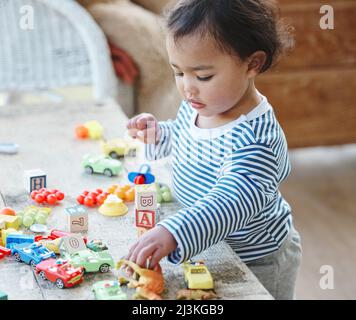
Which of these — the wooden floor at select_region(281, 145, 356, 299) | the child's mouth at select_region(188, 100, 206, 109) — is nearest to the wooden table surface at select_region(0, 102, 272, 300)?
the child's mouth at select_region(188, 100, 206, 109)

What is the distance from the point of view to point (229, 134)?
3.44ft

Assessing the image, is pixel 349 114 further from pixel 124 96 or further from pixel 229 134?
pixel 229 134

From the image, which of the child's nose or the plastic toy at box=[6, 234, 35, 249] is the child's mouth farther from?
the plastic toy at box=[6, 234, 35, 249]

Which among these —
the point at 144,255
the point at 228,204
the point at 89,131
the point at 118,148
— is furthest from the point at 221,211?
the point at 89,131

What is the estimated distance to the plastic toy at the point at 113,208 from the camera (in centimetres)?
112

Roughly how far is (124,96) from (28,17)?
404 millimetres

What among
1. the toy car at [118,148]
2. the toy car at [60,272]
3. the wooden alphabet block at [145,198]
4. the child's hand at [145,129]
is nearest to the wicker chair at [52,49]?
the toy car at [118,148]

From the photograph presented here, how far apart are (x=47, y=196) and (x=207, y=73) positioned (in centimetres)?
33

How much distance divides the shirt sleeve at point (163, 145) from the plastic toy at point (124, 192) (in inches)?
3.3

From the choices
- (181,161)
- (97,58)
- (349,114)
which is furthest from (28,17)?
(349,114)

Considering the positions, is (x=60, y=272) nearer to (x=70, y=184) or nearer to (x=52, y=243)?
(x=52, y=243)

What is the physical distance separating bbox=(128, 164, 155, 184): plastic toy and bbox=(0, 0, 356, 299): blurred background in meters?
0.46

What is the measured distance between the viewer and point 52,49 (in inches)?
72.5

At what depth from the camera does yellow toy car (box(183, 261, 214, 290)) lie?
89cm
